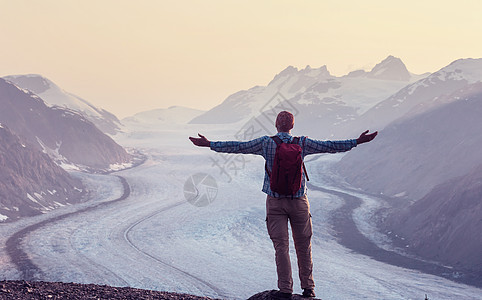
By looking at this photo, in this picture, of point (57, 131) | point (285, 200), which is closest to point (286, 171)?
point (285, 200)

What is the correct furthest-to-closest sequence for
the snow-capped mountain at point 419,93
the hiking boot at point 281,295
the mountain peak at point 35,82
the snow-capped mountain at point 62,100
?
the mountain peak at point 35,82, the snow-capped mountain at point 62,100, the snow-capped mountain at point 419,93, the hiking boot at point 281,295

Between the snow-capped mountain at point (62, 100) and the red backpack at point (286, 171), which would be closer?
the red backpack at point (286, 171)

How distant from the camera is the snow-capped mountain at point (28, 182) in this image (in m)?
45.3

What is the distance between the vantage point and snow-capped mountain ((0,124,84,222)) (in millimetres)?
45344

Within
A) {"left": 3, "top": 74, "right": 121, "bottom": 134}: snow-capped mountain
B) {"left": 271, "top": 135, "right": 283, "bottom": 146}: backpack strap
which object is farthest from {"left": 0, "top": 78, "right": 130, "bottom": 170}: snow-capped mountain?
{"left": 271, "top": 135, "right": 283, "bottom": 146}: backpack strap

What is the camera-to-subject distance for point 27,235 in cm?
3666

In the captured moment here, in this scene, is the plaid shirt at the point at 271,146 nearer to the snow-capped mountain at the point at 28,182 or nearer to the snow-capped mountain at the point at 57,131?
the snow-capped mountain at the point at 28,182

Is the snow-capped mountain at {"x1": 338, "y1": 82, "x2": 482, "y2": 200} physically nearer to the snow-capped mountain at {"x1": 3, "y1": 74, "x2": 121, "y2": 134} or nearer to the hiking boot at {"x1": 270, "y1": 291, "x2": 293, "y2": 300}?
the hiking boot at {"x1": 270, "y1": 291, "x2": 293, "y2": 300}

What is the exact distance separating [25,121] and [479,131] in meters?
67.8

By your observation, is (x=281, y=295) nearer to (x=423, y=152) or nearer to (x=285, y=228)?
(x=285, y=228)

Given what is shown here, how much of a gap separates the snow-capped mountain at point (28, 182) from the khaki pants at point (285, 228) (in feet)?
128

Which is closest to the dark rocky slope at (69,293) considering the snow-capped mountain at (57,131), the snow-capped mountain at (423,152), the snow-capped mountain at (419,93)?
the snow-capped mountain at (423,152)

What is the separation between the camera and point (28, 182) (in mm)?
51188

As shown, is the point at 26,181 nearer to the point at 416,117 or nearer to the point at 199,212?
the point at 199,212
